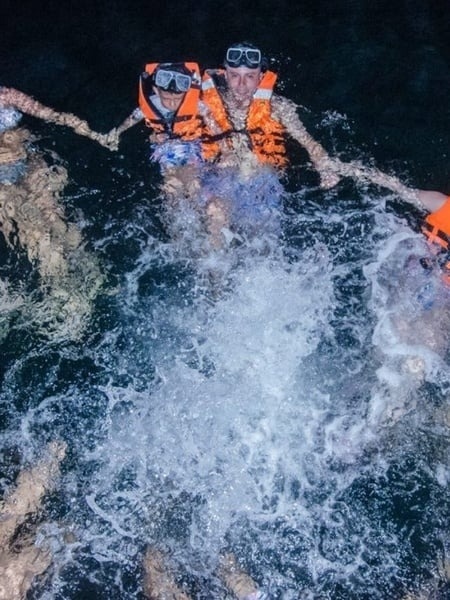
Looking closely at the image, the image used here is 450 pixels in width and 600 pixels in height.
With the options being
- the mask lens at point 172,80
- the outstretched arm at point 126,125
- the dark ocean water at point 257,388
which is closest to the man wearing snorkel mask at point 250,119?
the mask lens at point 172,80

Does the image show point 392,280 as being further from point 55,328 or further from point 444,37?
point 444,37

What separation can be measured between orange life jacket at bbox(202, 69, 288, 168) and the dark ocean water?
2.24 ft

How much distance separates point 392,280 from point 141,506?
152 inches

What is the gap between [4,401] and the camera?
219 inches

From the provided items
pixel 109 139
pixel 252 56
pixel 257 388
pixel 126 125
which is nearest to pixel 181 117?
pixel 126 125

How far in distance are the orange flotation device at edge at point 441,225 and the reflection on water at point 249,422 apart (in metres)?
0.59

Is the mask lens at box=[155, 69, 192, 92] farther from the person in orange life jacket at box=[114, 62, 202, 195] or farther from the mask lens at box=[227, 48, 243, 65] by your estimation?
the mask lens at box=[227, 48, 243, 65]

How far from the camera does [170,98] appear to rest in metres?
6.73

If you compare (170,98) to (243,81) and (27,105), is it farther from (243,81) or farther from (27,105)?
(27,105)

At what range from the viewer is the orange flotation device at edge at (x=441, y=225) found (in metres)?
5.35

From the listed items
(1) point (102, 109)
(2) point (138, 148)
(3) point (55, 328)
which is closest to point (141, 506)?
(3) point (55, 328)

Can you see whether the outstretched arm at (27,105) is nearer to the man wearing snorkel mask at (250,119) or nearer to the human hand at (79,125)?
the human hand at (79,125)

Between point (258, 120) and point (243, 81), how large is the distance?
23.0 inches

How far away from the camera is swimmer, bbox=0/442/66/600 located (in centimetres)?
447
